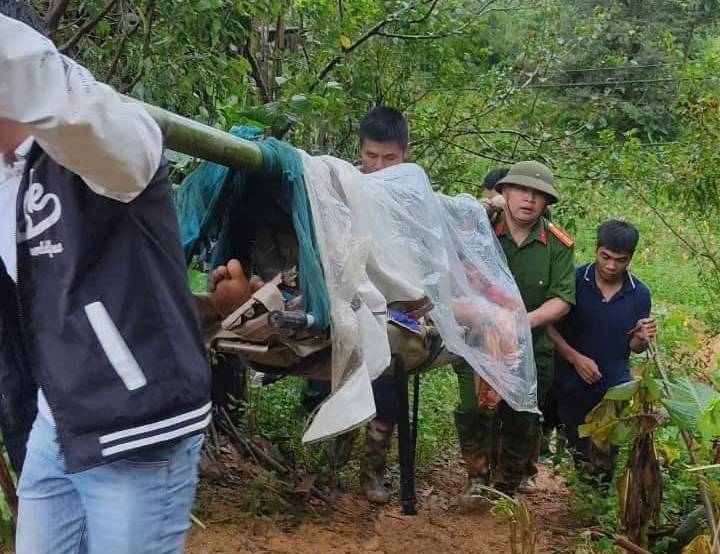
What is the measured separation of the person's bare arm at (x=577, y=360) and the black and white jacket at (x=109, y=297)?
2681 mm

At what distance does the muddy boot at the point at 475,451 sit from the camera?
386cm

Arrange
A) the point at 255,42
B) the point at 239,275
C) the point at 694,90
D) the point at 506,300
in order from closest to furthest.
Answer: the point at 239,275 → the point at 506,300 → the point at 255,42 → the point at 694,90

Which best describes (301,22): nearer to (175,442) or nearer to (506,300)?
(506,300)

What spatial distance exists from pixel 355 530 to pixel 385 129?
5.06ft

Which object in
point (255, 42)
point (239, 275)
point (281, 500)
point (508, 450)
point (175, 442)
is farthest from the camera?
point (255, 42)

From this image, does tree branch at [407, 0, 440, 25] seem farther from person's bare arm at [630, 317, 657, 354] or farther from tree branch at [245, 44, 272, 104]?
person's bare arm at [630, 317, 657, 354]

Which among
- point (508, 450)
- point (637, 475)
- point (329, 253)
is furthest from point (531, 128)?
point (329, 253)

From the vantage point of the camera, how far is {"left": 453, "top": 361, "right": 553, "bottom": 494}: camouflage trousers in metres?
3.83

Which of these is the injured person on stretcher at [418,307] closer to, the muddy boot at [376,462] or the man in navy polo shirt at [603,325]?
the muddy boot at [376,462]

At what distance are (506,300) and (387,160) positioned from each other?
2.17ft

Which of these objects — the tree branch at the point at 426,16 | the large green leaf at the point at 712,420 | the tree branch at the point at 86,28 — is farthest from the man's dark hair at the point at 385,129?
the tree branch at the point at 426,16

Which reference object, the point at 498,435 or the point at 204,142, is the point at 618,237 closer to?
the point at 498,435

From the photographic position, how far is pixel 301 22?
5.05m

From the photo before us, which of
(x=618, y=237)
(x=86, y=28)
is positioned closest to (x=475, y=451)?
(x=618, y=237)
